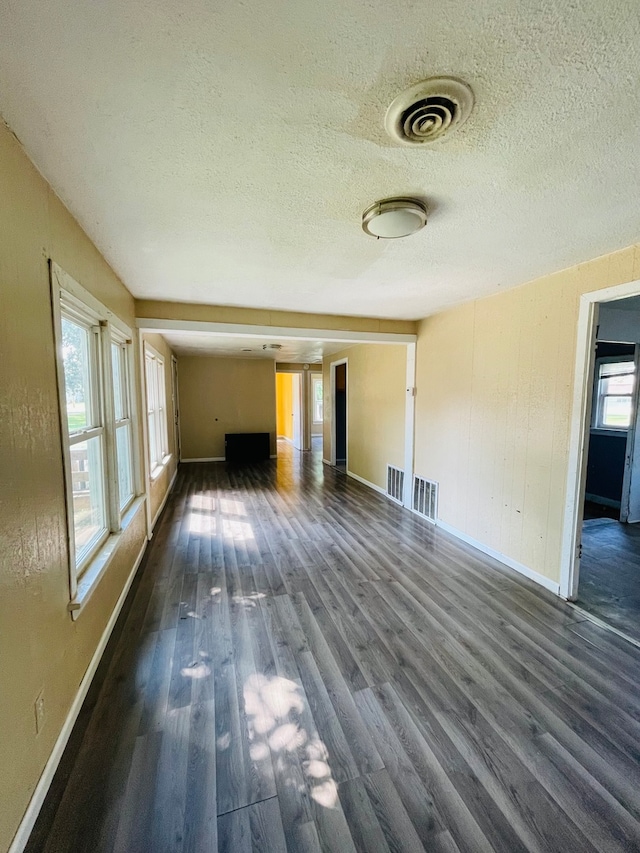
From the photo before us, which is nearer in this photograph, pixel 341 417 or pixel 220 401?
A: pixel 341 417

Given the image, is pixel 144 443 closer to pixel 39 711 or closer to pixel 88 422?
pixel 88 422

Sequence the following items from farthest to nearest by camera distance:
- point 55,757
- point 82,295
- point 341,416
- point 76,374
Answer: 1. point 341,416
2. point 76,374
3. point 82,295
4. point 55,757

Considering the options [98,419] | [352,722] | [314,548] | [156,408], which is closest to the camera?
[352,722]

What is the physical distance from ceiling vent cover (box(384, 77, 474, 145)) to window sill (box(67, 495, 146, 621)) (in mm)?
2282

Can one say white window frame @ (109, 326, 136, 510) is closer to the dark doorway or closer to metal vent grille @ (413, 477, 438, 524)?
metal vent grille @ (413, 477, 438, 524)

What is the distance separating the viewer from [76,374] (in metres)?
2.05

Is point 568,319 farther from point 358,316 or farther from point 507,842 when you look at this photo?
point 507,842

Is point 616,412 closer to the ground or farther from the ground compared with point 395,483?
farther from the ground

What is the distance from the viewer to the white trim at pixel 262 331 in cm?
349

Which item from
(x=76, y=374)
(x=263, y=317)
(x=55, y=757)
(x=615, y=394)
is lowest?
(x=55, y=757)

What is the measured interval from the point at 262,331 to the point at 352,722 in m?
3.33

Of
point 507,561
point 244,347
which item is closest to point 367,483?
Result: point 507,561

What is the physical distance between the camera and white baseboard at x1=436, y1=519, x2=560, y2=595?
268 cm

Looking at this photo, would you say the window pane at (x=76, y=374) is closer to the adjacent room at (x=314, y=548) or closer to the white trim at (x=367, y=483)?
the adjacent room at (x=314, y=548)
